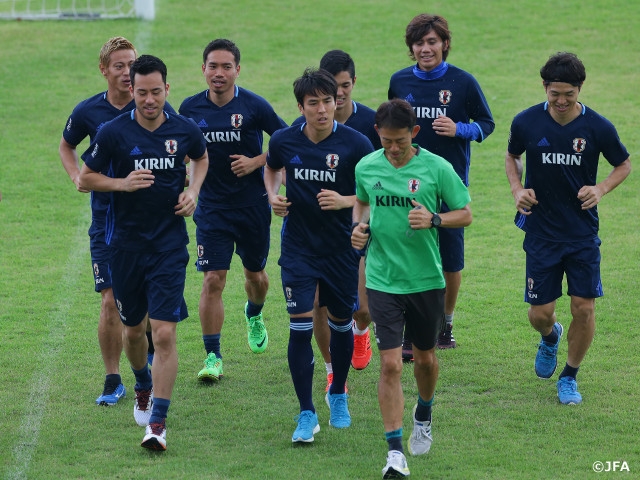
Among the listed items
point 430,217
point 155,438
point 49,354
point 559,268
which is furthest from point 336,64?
point 49,354

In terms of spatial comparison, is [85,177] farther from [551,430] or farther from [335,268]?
[551,430]

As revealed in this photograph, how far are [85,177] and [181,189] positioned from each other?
64 cm

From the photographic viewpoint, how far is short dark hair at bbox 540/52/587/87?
753 centimetres

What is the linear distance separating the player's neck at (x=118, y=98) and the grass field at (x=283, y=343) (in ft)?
7.11

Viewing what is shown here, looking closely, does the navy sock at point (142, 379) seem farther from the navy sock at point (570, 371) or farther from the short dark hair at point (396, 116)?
the navy sock at point (570, 371)

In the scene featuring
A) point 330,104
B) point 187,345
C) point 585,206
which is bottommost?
point 187,345

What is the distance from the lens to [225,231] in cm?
872

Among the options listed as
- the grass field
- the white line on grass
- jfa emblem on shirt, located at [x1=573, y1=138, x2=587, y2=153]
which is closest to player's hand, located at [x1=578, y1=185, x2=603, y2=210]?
jfa emblem on shirt, located at [x1=573, y1=138, x2=587, y2=153]

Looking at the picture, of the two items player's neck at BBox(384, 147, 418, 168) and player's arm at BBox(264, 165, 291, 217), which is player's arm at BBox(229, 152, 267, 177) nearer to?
player's arm at BBox(264, 165, 291, 217)

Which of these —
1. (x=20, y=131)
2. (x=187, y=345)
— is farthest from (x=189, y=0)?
(x=187, y=345)

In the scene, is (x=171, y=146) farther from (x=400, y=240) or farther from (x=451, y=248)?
(x=451, y=248)

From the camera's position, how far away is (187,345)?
946 centimetres

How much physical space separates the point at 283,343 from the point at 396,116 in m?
3.44

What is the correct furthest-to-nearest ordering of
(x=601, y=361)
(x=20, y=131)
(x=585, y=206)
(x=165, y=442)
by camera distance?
(x=20, y=131), (x=601, y=361), (x=585, y=206), (x=165, y=442)
